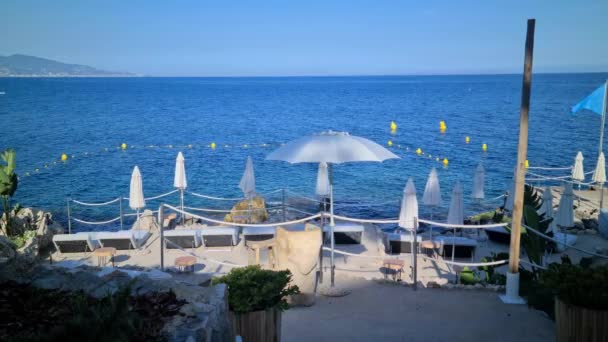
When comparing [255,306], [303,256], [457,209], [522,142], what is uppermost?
[522,142]

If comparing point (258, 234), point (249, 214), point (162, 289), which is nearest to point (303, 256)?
point (162, 289)

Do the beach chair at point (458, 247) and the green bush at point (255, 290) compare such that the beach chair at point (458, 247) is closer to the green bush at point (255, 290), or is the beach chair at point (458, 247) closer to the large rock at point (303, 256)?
the large rock at point (303, 256)

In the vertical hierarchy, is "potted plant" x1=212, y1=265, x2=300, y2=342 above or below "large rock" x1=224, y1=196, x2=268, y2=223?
above

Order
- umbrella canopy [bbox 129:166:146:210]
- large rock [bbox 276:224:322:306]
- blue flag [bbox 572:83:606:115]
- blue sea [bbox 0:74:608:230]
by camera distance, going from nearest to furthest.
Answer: large rock [bbox 276:224:322:306] → umbrella canopy [bbox 129:166:146:210] → blue flag [bbox 572:83:606:115] → blue sea [bbox 0:74:608:230]

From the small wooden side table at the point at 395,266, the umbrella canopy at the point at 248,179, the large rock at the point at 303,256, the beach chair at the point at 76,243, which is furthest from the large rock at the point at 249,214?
the large rock at the point at 303,256

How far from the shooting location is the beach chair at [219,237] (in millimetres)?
12000

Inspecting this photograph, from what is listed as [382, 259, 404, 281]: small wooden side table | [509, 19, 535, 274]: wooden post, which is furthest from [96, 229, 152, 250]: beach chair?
[509, 19, 535, 274]: wooden post

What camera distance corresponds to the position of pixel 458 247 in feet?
39.5

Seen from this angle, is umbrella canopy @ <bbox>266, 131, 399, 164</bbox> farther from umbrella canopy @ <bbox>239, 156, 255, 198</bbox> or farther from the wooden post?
umbrella canopy @ <bbox>239, 156, 255, 198</bbox>

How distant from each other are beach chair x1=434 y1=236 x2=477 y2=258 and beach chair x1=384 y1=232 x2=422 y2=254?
60 centimetres

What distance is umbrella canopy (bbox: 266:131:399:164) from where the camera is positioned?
25.3 feet

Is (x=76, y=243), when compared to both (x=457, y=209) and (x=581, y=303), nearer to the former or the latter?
(x=457, y=209)

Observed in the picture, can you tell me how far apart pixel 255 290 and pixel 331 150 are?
3623mm

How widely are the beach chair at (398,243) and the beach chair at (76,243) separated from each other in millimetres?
7109
